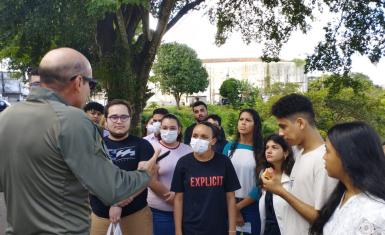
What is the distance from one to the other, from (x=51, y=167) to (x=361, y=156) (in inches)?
59.4

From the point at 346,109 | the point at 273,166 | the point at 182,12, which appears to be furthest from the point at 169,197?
the point at 346,109

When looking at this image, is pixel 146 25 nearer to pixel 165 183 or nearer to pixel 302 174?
pixel 165 183

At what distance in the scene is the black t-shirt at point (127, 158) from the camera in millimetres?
3966

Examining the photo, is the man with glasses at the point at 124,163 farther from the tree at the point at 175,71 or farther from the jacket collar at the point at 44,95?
the tree at the point at 175,71

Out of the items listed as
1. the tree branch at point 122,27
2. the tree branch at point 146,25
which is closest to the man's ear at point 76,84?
the tree branch at point 122,27

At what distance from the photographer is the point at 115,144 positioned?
13.4 ft

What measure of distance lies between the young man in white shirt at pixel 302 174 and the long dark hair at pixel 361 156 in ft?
1.63

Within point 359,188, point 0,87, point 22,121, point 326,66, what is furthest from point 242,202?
point 0,87

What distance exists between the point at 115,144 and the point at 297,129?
1823mm

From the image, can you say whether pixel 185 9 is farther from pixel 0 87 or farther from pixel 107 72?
pixel 0 87

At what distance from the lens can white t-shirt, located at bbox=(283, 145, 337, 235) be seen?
8.59 feet

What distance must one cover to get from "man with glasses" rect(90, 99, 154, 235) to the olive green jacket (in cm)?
170

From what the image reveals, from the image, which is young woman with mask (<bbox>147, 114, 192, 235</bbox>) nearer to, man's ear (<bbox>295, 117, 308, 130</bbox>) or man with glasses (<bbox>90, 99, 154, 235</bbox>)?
man with glasses (<bbox>90, 99, 154, 235</bbox>)

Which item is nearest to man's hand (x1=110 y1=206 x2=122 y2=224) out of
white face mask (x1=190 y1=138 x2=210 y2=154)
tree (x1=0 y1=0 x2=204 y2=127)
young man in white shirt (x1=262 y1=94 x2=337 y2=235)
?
white face mask (x1=190 y1=138 x2=210 y2=154)
